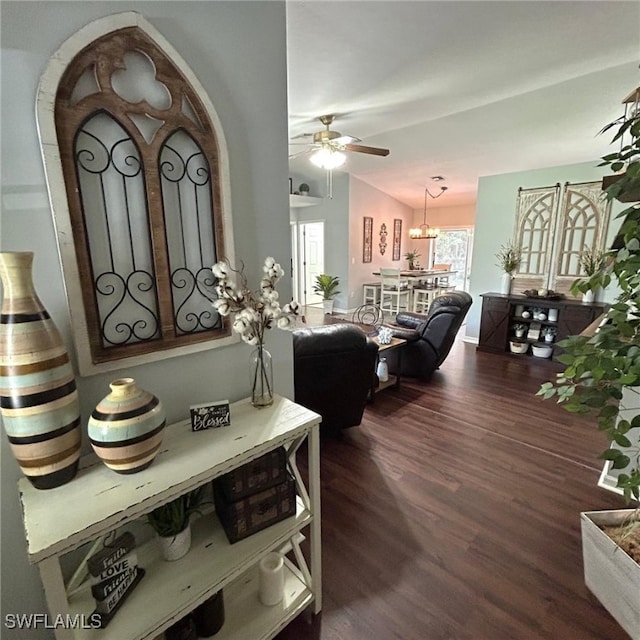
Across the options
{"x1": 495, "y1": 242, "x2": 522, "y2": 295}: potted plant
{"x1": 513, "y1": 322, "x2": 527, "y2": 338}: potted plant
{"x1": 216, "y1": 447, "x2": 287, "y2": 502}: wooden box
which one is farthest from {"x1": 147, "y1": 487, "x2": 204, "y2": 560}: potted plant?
{"x1": 495, "y1": 242, "x2": 522, "y2": 295}: potted plant

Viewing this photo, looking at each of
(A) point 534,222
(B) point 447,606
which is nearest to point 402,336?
(B) point 447,606

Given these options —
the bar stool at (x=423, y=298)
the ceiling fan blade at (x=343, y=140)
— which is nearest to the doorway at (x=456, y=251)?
the bar stool at (x=423, y=298)

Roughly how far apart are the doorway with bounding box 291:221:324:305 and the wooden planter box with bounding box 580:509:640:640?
6.81 m

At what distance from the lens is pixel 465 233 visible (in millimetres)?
8625

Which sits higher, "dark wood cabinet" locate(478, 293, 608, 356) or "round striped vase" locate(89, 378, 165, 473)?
"round striped vase" locate(89, 378, 165, 473)

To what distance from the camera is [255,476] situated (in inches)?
48.8

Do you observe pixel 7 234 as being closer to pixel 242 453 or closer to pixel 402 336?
pixel 242 453

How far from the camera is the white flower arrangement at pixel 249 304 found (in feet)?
3.94

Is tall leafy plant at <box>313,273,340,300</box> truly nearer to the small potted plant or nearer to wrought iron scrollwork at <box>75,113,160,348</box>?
the small potted plant

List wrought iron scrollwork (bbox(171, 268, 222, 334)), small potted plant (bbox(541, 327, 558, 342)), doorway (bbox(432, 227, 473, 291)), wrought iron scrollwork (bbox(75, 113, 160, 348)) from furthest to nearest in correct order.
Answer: doorway (bbox(432, 227, 473, 291)), small potted plant (bbox(541, 327, 558, 342)), wrought iron scrollwork (bbox(171, 268, 222, 334)), wrought iron scrollwork (bbox(75, 113, 160, 348))

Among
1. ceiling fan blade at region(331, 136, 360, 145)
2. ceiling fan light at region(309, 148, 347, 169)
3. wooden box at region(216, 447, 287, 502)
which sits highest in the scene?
ceiling fan blade at region(331, 136, 360, 145)

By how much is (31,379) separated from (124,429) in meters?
0.24

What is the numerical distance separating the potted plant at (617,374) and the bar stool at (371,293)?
6174 millimetres

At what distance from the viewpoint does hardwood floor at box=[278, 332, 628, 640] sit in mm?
1419
